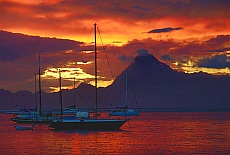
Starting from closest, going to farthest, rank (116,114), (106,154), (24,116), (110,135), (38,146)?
(106,154), (38,146), (110,135), (24,116), (116,114)

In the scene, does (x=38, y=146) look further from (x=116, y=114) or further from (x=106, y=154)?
(x=116, y=114)

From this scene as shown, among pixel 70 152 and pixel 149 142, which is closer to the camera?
pixel 70 152

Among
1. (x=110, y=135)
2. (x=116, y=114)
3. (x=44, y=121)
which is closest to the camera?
(x=110, y=135)

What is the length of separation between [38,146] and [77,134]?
1985cm

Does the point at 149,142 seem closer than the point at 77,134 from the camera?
Yes

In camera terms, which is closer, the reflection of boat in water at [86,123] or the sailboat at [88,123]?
the sailboat at [88,123]

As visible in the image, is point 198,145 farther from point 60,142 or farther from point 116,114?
point 116,114

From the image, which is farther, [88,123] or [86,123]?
[88,123]

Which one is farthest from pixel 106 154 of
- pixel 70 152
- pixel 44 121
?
pixel 44 121

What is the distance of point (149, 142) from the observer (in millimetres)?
73250

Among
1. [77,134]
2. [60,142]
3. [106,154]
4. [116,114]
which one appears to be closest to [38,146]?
[60,142]

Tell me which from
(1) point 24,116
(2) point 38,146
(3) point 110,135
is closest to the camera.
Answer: (2) point 38,146

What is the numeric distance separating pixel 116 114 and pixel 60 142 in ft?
393

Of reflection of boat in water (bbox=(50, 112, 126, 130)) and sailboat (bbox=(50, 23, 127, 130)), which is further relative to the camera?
reflection of boat in water (bbox=(50, 112, 126, 130))
